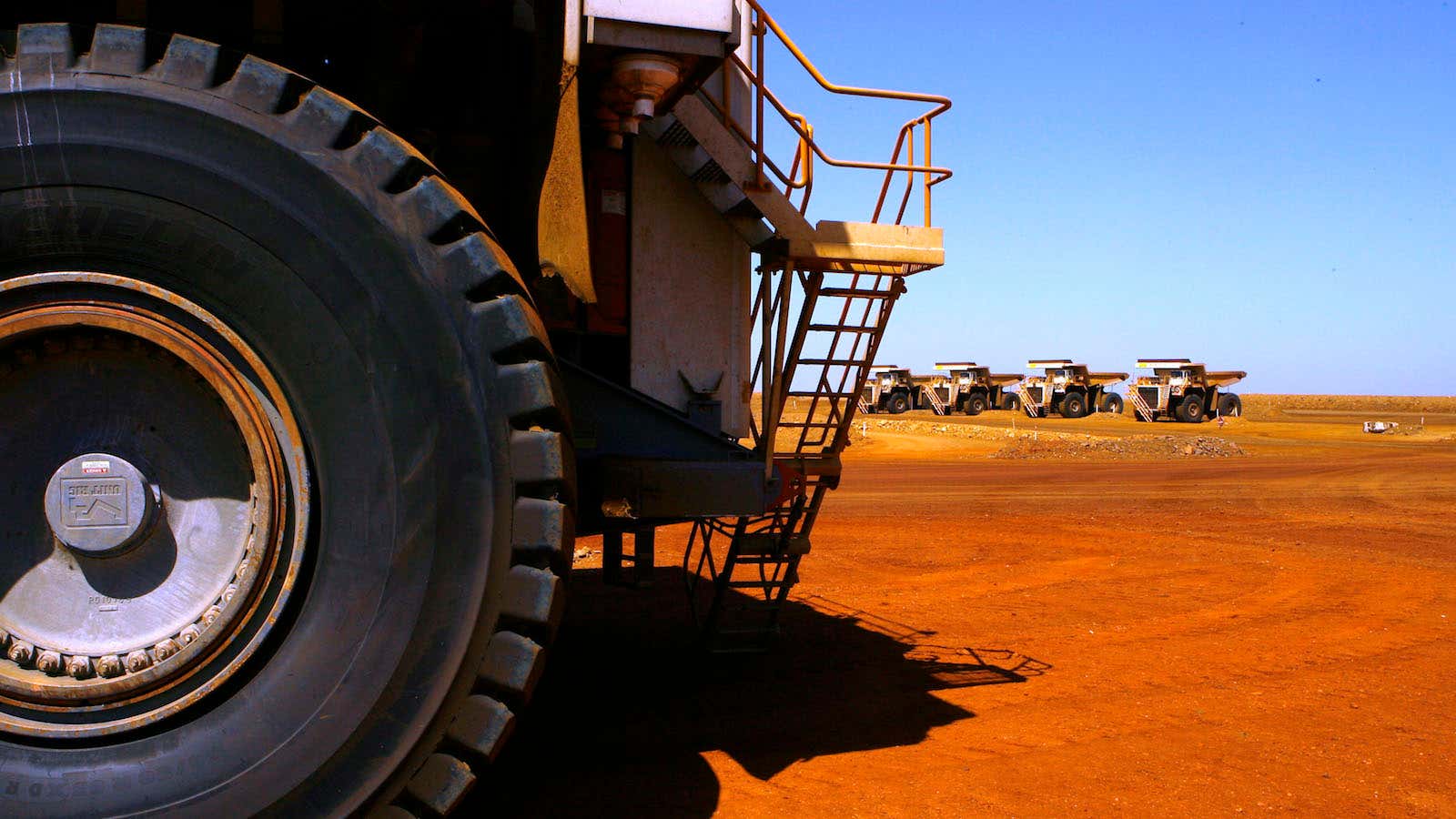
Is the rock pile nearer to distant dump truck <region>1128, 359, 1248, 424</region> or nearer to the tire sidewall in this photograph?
distant dump truck <region>1128, 359, 1248, 424</region>

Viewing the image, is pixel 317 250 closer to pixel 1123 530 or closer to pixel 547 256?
pixel 547 256

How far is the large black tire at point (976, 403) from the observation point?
182 ft

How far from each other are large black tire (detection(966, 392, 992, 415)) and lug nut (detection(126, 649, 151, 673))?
54656mm

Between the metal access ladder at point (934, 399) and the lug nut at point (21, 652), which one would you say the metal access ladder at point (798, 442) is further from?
the metal access ladder at point (934, 399)

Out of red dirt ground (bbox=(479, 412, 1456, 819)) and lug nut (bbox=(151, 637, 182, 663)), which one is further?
red dirt ground (bbox=(479, 412, 1456, 819))

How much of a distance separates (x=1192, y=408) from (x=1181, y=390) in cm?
97

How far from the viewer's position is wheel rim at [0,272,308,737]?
2484mm

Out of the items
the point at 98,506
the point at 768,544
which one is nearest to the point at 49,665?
the point at 98,506

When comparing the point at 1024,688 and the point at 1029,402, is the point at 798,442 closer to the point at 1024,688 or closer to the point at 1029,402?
the point at 1024,688

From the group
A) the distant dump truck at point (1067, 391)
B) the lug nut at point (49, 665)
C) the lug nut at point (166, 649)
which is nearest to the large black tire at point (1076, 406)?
the distant dump truck at point (1067, 391)

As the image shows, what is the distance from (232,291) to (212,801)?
47.6 inches

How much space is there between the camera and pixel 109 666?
8.14 ft

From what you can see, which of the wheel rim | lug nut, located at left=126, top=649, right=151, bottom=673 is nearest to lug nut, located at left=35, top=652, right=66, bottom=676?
the wheel rim

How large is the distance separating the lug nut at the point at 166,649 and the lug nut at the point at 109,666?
8 centimetres
